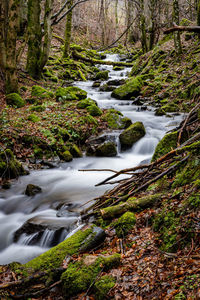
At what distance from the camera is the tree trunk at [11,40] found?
9.38 metres

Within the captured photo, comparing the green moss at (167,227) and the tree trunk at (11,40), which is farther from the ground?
the tree trunk at (11,40)

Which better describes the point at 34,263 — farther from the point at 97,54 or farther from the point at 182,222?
the point at 97,54

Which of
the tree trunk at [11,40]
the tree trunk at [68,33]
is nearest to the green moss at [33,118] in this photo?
A: the tree trunk at [11,40]

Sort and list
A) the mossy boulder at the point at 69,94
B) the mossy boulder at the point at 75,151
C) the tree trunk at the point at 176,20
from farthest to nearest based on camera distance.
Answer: the tree trunk at the point at 176,20 < the mossy boulder at the point at 69,94 < the mossy boulder at the point at 75,151

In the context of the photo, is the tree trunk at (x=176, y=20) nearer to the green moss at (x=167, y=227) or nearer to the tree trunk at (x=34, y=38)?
the tree trunk at (x=34, y=38)

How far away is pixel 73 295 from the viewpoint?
2.55 m

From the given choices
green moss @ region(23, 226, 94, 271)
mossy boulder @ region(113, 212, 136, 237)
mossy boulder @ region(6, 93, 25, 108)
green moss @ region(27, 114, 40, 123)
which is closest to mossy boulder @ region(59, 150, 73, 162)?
green moss @ region(27, 114, 40, 123)

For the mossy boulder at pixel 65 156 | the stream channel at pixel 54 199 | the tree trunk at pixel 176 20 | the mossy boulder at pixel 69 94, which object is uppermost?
the tree trunk at pixel 176 20

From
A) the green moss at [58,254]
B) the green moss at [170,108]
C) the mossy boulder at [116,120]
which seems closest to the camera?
the green moss at [58,254]

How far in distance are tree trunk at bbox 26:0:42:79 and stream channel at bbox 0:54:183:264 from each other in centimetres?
751

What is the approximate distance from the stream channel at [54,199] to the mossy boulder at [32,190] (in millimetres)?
119

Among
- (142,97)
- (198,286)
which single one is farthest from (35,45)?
(198,286)

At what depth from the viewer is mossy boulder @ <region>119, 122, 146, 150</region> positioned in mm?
9461

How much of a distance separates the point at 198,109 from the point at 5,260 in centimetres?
457
